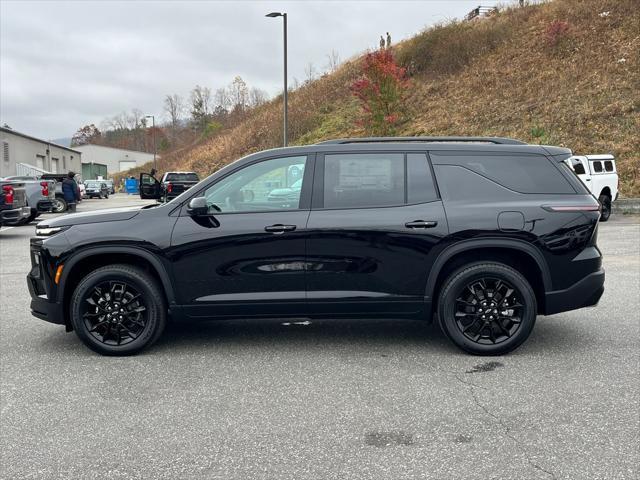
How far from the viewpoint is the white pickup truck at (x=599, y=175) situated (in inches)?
660

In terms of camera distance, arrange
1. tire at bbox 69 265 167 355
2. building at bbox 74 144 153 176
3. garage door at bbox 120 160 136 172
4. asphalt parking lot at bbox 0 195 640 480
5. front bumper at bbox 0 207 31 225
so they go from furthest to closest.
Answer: garage door at bbox 120 160 136 172
building at bbox 74 144 153 176
front bumper at bbox 0 207 31 225
tire at bbox 69 265 167 355
asphalt parking lot at bbox 0 195 640 480

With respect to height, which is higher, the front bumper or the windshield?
the windshield

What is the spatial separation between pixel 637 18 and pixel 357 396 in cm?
3378

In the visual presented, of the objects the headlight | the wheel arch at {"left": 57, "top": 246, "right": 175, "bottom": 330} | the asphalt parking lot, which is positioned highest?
the headlight

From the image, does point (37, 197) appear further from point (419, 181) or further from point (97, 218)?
point (419, 181)

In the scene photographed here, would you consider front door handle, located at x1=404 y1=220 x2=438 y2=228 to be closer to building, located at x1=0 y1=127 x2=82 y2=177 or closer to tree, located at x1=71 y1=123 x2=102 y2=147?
building, located at x1=0 y1=127 x2=82 y2=177

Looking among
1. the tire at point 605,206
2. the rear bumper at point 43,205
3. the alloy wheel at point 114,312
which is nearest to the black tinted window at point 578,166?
the tire at point 605,206

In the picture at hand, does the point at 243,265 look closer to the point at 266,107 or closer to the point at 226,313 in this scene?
the point at 226,313

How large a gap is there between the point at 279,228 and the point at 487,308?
186 cm

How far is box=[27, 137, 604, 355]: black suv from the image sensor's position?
468cm

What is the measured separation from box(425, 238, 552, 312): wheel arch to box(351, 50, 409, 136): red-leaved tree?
1033 inches

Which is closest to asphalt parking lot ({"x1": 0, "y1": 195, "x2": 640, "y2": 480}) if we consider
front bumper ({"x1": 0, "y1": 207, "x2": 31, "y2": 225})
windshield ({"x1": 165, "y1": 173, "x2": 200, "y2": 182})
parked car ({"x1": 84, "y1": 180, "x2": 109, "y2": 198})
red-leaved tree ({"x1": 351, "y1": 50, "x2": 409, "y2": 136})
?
front bumper ({"x1": 0, "y1": 207, "x2": 31, "y2": 225})

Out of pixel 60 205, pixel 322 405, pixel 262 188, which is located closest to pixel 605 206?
pixel 262 188

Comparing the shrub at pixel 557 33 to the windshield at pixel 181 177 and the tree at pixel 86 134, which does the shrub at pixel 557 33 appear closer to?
the windshield at pixel 181 177
